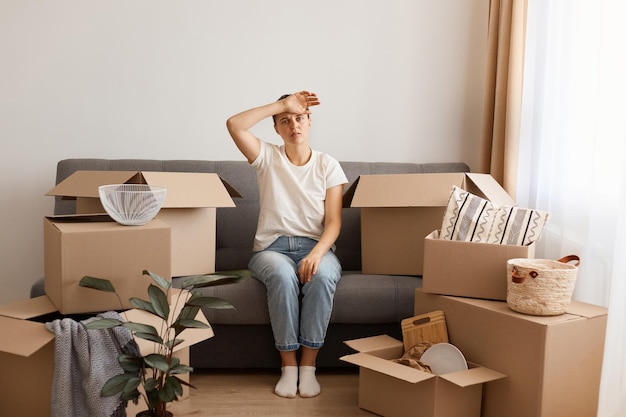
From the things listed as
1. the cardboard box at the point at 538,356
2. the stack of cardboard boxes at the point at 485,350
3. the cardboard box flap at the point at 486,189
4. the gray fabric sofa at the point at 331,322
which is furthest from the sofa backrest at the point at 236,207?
the cardboard box at the point at 538,356

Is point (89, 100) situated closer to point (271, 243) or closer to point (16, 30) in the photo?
point (16, 30)

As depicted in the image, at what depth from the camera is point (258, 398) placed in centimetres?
229

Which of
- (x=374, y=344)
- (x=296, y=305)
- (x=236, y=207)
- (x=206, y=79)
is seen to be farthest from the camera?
(x=206, y=79)

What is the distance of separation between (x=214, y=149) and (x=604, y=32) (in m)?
1.84

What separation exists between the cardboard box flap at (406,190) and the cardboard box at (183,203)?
1.71 ft

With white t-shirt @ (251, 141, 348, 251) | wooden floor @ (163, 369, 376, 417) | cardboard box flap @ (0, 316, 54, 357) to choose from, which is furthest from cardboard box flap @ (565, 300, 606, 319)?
cardboard box flap @ (0, 316, 54, 357)

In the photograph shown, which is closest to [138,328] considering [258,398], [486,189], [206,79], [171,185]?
[258,398]

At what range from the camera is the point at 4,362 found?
187 cm

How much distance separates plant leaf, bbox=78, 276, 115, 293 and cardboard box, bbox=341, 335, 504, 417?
751mm

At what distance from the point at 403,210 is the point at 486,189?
323mm

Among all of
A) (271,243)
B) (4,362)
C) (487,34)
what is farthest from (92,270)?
(487,34)

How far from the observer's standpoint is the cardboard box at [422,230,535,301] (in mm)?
2131

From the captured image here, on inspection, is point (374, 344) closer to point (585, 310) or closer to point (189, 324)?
point (585, 310)

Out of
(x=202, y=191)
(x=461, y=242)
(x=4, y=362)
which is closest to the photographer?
(x=4, y=362)
